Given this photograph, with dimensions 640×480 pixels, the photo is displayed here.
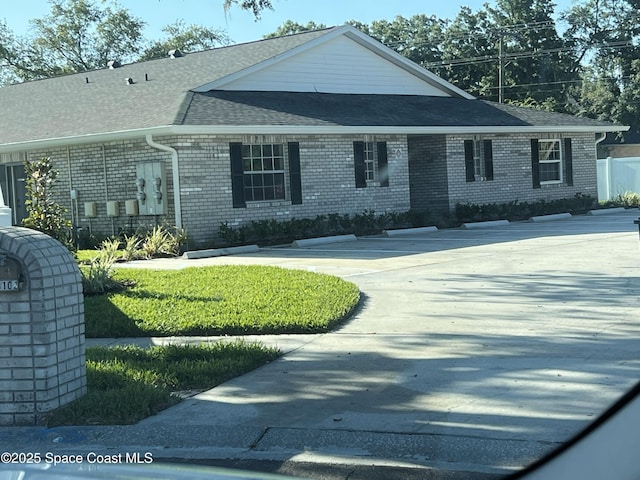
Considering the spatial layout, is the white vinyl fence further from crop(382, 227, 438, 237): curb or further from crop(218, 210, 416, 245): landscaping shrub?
crop(382, 227, 438, 237): curb

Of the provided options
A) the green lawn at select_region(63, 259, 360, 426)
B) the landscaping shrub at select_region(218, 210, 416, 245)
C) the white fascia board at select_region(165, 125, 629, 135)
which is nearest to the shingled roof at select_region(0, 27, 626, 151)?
the white fascia board at select_region(165, 125, 629, 135)

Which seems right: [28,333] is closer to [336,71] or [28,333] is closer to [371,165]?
[371,165]

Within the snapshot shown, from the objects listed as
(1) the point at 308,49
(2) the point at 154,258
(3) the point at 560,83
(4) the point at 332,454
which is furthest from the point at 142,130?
(3) the point at 560,83

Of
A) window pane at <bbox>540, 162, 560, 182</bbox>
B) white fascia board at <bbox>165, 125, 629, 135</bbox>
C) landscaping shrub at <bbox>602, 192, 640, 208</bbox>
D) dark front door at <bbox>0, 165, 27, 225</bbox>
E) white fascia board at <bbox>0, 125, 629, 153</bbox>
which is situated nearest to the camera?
white fascia board at <bbox>0, 125, 629, 153</bbox>

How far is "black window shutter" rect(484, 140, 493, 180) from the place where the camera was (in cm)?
2567

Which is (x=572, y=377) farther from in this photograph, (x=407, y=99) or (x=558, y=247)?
(x=407, y=99)

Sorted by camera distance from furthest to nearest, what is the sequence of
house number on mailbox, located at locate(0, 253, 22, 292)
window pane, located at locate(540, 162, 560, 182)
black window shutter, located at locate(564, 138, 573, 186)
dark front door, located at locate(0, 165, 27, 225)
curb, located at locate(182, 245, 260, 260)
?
black window shutter, located at locate(564, 138, 573, 186) → window pane, located at locate(540, 162, 560, 182) → dark front door, located at locate(0, 165, 27, 225) → curb, located at locate(182, 245, 260, 260) → house number on mailbox, located at locate(0, 253, 22, 292)

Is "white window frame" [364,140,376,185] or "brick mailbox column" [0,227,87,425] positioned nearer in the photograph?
"brick mailbox column" [0,227,87,425]

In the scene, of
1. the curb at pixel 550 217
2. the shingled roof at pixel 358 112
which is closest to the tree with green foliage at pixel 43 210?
the shingled roof at pixel 358 112

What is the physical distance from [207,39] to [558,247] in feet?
117

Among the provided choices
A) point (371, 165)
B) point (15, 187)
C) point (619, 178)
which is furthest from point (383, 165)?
point (619, 178)

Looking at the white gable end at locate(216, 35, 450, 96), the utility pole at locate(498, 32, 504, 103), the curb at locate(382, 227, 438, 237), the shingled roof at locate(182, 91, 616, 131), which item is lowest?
the curb at locate(382, 227, 438, 237)

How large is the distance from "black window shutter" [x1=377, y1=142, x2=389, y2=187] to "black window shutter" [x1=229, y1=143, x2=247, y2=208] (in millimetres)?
4852

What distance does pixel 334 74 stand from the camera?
80.8 ft
